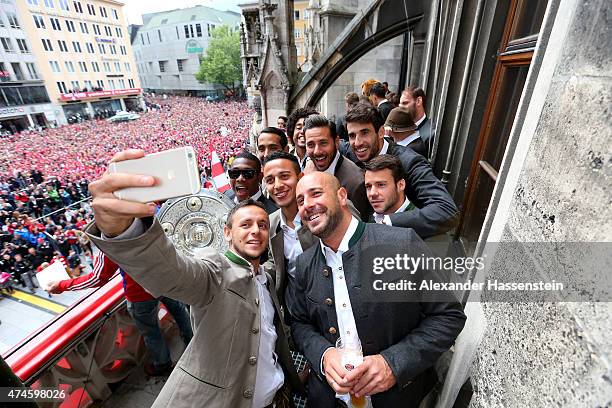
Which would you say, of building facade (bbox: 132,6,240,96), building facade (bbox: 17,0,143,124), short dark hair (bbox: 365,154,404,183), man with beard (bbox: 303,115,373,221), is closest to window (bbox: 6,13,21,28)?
building facade (bbox: 17,0,143,124)

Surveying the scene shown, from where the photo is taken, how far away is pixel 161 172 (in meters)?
1.01

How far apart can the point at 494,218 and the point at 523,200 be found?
367 millimetres

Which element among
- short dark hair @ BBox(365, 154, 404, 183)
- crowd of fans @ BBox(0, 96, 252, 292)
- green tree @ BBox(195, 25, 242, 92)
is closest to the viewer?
short dark hair @ BBox(365, 154, 404, 183)

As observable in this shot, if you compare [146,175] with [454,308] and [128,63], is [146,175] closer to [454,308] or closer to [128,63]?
[454,308]

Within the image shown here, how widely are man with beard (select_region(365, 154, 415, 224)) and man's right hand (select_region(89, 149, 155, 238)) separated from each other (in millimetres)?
1753

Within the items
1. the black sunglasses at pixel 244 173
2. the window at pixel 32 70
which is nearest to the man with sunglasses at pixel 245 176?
the black sunglasses at pixel 244 173

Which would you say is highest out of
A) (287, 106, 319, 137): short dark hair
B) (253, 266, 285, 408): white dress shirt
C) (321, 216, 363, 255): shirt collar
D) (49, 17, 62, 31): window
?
(49, 17, 62, 31): window

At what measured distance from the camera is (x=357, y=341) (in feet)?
5.53

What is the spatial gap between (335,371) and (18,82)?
155ft

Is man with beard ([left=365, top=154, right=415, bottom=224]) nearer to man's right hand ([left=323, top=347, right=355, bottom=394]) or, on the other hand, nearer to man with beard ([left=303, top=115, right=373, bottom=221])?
man with beard ([left=303, top=115, right=373, bottom=221])

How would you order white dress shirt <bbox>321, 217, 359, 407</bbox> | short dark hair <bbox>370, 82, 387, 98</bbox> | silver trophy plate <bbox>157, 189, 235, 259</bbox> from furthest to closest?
short dark hair <bbox>370, 82, 387, 98</bbox> → silver trophy plate <bbox>157, 189, 235, 259</bbox> → white dress shirt <bbox>321, 217, 359, 407</bbox>

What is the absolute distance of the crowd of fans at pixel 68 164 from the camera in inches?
445

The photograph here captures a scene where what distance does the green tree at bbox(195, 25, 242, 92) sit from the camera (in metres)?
47.4

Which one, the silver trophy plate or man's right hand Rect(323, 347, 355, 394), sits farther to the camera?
the silver trophy plate
